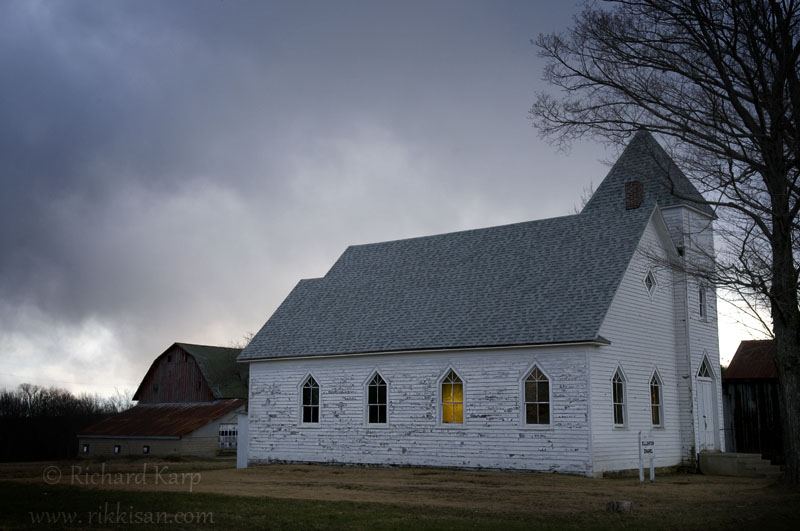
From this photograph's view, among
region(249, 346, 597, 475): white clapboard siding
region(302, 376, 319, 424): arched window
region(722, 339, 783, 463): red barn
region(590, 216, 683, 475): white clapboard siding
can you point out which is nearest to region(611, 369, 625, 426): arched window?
region(590, 216, 683, 475): white clapboard siding

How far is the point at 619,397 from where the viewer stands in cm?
2469

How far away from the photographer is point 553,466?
918 inches

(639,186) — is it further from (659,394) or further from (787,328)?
(787,328)

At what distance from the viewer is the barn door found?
27828 millimetres

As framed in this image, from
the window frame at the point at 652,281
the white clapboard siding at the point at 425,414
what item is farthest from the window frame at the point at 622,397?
the window frame at the point at 652,281

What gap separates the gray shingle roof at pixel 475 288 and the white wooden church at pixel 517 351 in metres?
0.06

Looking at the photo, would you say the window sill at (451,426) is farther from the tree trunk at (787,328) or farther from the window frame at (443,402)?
the tree trunk at (787,328)

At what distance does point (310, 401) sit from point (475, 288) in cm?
748

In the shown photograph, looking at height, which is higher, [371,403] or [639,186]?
[639,186]

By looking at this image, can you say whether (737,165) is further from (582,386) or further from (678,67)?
(582,386)

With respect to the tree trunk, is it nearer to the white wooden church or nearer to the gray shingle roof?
the white wooden church

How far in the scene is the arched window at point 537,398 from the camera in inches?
942

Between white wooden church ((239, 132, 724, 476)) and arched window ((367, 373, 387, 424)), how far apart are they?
0.16 ft

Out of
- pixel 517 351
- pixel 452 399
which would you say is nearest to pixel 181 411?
pixel 452 399
